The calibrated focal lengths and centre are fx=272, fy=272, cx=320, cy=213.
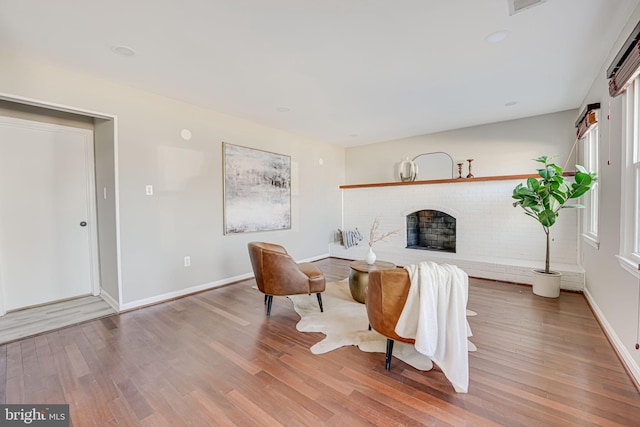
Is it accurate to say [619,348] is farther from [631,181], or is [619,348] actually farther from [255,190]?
[255,190]

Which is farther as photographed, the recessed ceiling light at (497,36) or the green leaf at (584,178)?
the green leaf at (584,178)

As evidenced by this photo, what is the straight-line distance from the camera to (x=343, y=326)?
2639 millimetres

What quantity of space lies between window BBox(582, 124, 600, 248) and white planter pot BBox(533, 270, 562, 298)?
0.56 m

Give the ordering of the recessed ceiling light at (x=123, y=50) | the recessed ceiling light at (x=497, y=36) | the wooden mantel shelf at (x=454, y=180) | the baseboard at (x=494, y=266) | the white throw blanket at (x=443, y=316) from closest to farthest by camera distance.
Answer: the white throw blanket at (x=443, y=316) → the recessed ceiling light at (x=497, y=36) → the recessed ceiling light at (x=123, y=50) → the baseboard at (x=494, y=266) → the wooden mantel shelf at (x=454, y=180)

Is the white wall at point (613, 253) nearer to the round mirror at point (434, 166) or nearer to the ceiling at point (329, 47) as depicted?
the ceiling at point (329, 47)

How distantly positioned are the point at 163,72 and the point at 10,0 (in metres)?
1.07

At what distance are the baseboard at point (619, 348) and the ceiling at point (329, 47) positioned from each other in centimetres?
246

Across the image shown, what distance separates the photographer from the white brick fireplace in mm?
4000

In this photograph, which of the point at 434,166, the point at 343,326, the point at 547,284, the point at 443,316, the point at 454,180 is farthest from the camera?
the point at 434,166

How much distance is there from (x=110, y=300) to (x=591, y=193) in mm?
6197

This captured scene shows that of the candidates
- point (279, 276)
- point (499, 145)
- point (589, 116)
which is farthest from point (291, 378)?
point (499, 145)

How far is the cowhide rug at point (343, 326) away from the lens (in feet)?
7.24

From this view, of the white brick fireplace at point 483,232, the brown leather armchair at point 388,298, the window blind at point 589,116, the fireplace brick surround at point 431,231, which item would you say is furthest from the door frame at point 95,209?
the window blind at point 589,116

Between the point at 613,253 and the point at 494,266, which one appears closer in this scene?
the point at 613,253
